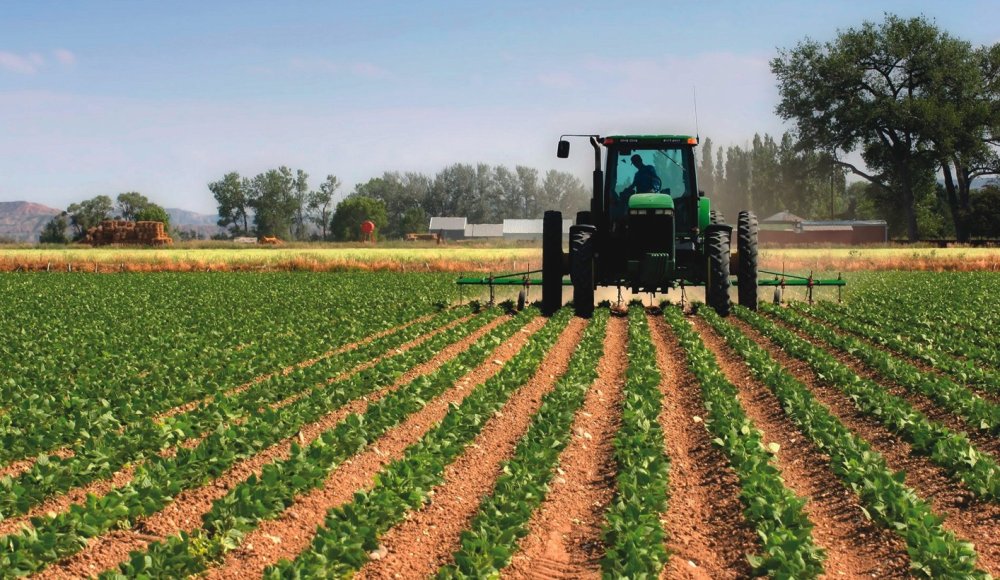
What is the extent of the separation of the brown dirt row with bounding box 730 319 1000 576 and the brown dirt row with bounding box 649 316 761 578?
1.39m

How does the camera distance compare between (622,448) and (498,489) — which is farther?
(622,448)

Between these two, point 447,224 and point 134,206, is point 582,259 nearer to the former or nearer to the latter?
point 447,224

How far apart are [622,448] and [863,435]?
106 inches

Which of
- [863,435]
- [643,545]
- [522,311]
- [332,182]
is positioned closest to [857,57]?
[522,311]

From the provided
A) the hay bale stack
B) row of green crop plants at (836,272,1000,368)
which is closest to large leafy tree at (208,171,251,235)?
the hay bale stack

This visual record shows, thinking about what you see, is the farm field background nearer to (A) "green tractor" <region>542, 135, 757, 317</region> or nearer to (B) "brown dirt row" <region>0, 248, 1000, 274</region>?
(B) "brown dirt row" <region>0, 248, 1000, 274</region>

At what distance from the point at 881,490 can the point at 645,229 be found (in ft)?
32.3

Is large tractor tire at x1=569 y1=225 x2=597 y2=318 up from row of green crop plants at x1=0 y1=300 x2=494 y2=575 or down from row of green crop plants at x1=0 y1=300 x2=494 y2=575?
up

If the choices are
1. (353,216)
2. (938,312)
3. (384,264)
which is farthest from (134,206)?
(938,312)

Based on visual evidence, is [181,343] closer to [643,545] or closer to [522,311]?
[522,311]

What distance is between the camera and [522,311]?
19906mm

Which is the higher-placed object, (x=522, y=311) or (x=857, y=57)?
(x=857, y=57)

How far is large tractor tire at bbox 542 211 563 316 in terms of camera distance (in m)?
17.6

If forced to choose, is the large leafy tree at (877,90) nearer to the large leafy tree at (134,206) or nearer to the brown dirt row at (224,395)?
the brown dirt row at (224,395)
